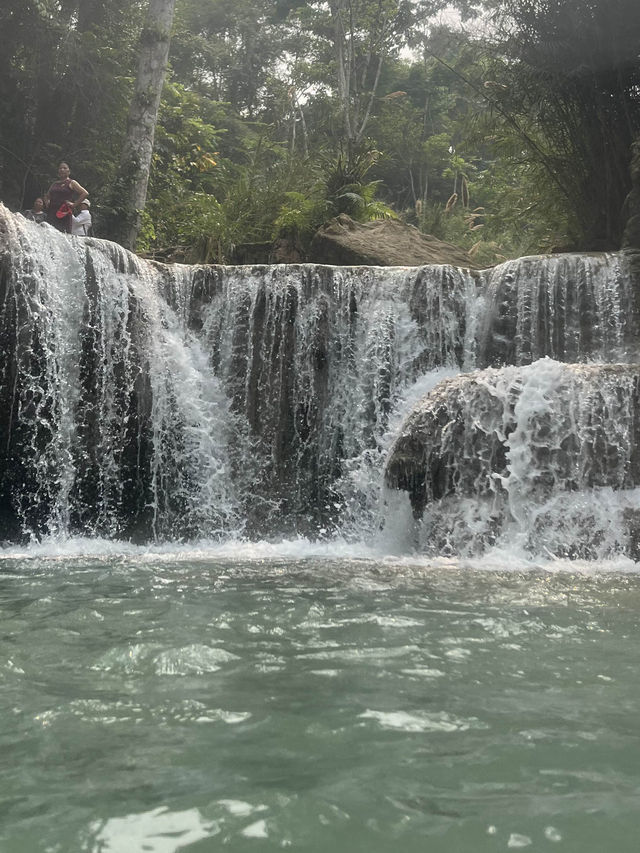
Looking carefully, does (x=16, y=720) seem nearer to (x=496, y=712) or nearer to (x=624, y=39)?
(x=496, y=712)

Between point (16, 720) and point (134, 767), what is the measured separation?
26.9 inches

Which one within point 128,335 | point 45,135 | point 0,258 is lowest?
point 128,335

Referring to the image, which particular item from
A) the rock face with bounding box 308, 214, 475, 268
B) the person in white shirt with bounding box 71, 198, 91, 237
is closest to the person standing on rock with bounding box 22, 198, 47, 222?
the person in white shirt with bounding box 71, 198, 91, 237

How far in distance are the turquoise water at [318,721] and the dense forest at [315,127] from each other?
856 cm

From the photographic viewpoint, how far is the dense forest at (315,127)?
1242 centimetres

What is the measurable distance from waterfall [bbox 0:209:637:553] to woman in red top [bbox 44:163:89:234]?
2.32 meters

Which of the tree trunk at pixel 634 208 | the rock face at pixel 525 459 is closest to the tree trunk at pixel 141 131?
the tree trunk at pixel 634 208

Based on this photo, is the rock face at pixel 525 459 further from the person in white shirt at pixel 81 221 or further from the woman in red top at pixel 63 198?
the person in white shirt at pixel 81 221

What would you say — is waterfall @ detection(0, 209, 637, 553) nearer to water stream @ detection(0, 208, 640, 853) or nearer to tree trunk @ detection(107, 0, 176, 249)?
water stream @ detection(0, 208, 640, 853)

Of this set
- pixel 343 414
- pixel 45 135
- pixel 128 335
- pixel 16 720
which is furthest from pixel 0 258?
pixel 45 135

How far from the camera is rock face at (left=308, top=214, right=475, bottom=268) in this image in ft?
42.4

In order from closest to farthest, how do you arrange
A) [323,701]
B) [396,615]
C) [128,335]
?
[323,701], [396,615], [128,335]

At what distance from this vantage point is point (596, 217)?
12.7 meters

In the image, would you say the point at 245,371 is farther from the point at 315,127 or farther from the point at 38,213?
the point at 315,127
